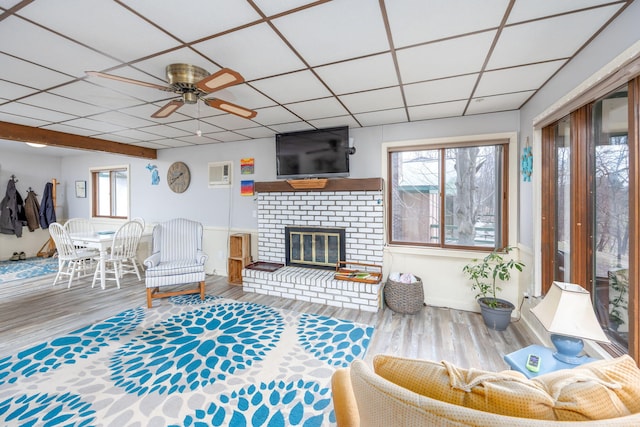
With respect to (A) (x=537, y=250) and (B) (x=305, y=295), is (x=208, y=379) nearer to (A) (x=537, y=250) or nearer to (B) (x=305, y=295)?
(B) (x=305, y=295)

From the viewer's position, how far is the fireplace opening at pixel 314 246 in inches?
140

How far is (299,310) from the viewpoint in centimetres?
304

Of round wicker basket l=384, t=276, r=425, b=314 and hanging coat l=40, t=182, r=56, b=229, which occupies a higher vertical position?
hanging coat l=40, t=182, r=56, b=229

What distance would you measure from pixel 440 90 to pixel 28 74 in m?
3.27

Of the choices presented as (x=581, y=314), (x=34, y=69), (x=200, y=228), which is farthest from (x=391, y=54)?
(x=200, y=228)

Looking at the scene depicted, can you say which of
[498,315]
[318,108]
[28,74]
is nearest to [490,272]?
[498,315]

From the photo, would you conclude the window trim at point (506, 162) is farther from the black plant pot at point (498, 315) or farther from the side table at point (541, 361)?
the side table at point (541, 361)

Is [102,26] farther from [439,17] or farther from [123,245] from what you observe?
[123,245]

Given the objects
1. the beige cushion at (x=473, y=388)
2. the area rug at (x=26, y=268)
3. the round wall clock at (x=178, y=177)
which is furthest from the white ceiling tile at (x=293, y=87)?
the area rug at (x=26, y=268)

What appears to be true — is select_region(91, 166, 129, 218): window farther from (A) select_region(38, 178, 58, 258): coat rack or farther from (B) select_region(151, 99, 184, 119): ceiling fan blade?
(B) select_region(151, 99, 184, 119): ceiling fan blade

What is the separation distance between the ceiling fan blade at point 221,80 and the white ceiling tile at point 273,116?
109 centimetres

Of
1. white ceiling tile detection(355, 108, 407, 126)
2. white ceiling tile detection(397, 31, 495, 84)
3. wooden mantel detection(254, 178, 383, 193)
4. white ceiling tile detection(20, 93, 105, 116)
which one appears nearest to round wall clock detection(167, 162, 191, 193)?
wooden mantel detection(254, 178, 383, 193)

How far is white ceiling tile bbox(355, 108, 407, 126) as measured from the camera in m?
2.89

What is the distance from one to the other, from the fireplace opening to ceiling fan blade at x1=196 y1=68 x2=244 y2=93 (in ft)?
7.52
